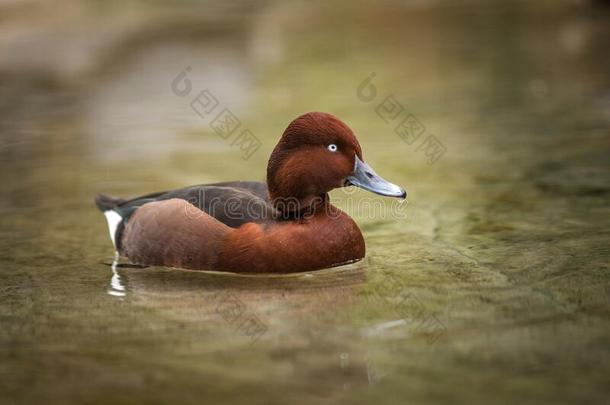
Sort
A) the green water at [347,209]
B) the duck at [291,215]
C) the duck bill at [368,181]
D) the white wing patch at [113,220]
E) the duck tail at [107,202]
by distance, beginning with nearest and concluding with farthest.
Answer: the green water at [347,209], the duck at [291,215], the duck bill at [368,181], the white wing patch at [113,220], the duck tail at [107,202]

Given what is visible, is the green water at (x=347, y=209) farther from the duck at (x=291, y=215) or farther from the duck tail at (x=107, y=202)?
the duck tail at (x=107, y=202)

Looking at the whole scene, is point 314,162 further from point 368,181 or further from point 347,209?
point 347,209

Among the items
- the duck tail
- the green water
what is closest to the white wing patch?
the duck tail

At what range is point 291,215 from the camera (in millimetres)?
6398

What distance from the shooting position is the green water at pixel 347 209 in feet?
15.4

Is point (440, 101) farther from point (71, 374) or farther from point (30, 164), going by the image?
point (71, 374)

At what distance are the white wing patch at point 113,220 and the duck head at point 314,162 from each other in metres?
1.48

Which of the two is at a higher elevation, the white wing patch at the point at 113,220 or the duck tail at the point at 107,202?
the duck tail at the point at 107,202

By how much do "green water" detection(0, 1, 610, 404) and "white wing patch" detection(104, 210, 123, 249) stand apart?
165 millimetres

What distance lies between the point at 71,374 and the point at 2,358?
1.62 feet

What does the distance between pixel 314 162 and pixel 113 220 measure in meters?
1.88

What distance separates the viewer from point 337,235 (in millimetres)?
6383

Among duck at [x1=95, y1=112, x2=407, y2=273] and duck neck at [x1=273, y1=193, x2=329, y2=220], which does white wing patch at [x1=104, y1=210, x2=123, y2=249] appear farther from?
duck neck at [x1=273, y1=193, x2=329, y2=220]

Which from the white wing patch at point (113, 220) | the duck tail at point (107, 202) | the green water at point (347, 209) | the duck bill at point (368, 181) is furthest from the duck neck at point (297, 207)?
the duck tail at point (107, 202)
